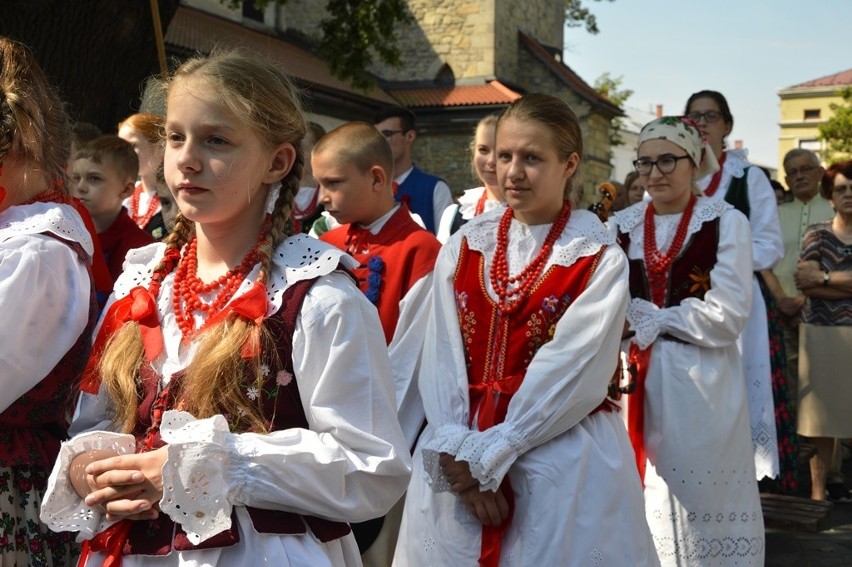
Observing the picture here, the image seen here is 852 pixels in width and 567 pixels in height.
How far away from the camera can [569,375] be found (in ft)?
11.9

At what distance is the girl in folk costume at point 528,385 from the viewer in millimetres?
3584

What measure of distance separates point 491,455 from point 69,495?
152cm

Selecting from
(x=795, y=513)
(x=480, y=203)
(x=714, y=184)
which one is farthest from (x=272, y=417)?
(x=795, y=513)

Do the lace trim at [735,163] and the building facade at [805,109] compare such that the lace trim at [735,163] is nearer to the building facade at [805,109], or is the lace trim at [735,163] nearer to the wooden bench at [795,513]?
the wooden bench at [795,513]

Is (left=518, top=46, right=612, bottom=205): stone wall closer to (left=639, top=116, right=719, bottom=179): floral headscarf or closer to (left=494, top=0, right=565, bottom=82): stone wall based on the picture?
(left=494, top=0, right=565, bottom=82): stone wall

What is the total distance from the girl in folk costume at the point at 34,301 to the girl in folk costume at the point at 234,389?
0.24 metres

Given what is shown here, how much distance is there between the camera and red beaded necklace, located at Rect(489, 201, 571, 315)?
386cm

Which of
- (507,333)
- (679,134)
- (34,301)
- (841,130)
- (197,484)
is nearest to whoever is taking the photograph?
(197,484)

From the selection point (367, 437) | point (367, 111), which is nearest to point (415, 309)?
point (367, 437)

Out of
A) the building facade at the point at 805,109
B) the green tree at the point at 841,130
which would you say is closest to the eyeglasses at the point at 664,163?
the green tree at the point at 841,130

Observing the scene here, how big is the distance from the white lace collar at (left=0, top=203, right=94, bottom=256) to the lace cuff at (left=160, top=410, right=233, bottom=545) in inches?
35.1

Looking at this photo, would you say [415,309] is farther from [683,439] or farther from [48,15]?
[48,15]

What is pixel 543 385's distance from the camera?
11.8 feet

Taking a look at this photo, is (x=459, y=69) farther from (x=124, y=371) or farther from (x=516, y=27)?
(x=124, y=371)
